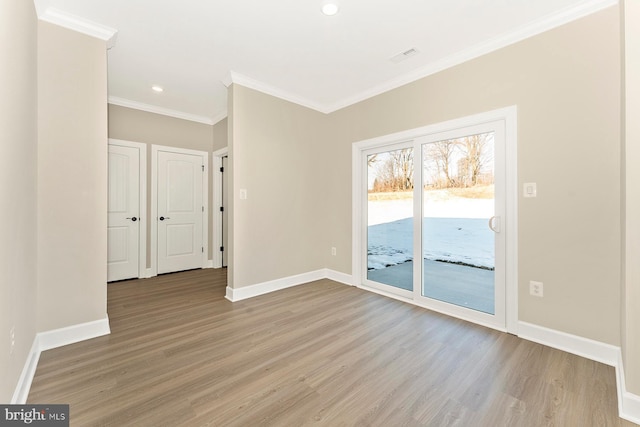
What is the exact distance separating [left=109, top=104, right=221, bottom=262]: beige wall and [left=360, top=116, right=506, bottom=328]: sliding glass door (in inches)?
123

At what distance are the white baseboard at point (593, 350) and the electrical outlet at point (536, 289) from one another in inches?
10.7

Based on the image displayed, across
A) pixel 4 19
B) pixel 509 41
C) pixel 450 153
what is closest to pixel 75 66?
pixel 4 19

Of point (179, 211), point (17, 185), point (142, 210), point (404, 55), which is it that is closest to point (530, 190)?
point (404, 55)

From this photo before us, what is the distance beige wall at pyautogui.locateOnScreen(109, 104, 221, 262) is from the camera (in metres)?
4.13

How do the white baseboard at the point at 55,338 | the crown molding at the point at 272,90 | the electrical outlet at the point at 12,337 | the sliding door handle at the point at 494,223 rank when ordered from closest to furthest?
the electrical outlet at the point at 12,337
the white baseboard at the point at 55,338
the sliding door handle at the point at 494,223
the crown molding at the point at 272,90

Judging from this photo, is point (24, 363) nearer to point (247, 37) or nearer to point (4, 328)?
point (4, 328)

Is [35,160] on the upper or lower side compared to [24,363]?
upper

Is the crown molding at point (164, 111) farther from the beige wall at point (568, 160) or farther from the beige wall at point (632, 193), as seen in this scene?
the beige wall at point (632, 193)

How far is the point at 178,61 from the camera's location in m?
2.97

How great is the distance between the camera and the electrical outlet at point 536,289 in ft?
7.52

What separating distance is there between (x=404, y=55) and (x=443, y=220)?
5.95 ft

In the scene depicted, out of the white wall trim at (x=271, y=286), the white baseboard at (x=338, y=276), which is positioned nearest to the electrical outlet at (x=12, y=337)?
the white wall trim at (x=271, y=286)

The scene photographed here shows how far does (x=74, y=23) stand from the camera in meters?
2.28

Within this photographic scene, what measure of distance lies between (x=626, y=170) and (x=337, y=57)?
8.25 feet
